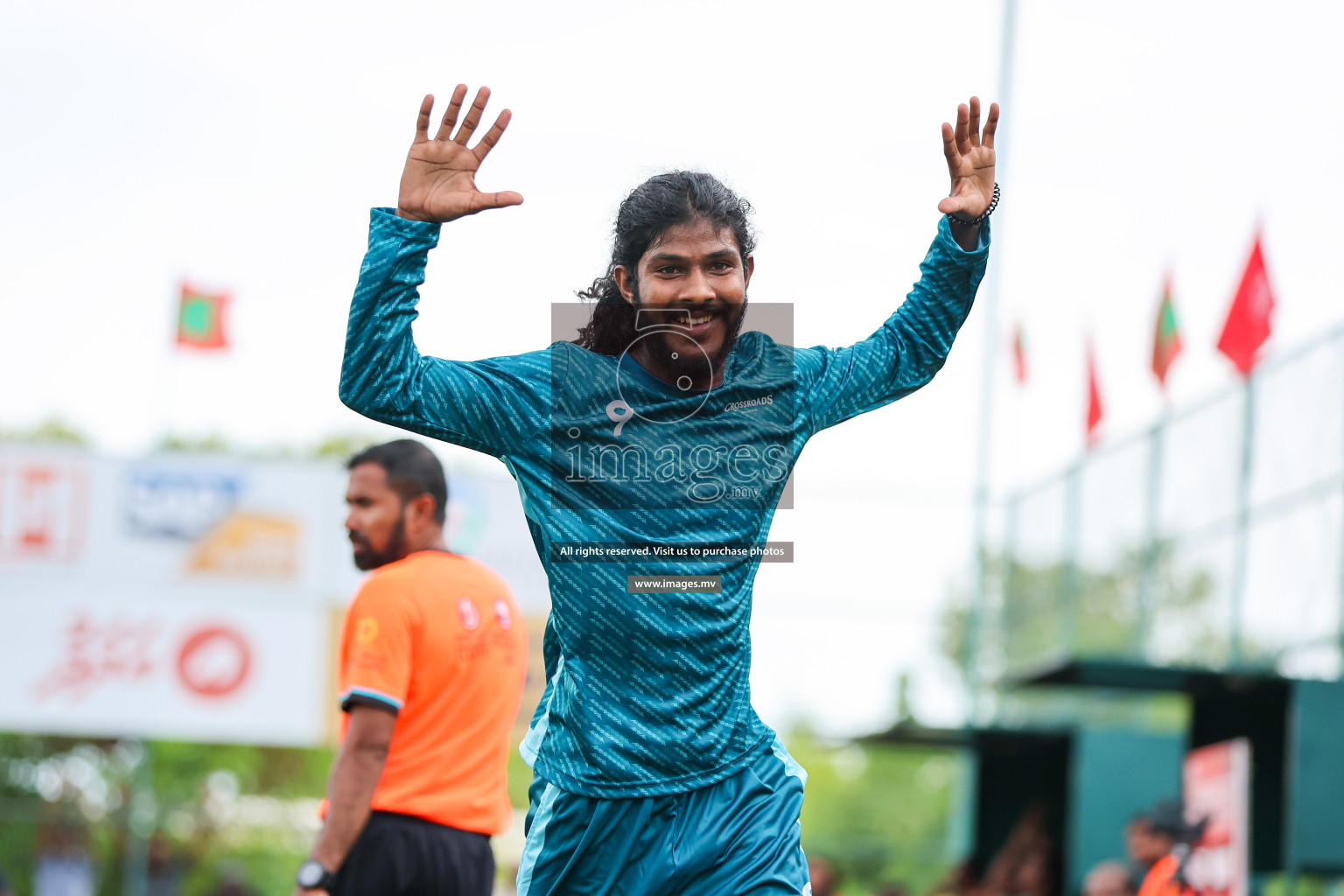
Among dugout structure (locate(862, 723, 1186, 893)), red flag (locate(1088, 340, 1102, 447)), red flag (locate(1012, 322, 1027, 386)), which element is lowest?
Answer: dugout structure (locate(862, 723, 1186, 893))

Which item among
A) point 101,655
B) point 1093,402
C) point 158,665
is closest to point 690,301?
point 1093,402

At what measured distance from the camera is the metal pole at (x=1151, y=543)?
39.8 ft

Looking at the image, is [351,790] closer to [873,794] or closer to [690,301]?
[690,301]

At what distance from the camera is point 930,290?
11.0ft

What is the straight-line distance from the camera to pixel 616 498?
2.98 m

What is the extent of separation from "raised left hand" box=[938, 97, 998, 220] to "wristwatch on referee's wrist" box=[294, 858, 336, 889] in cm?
254

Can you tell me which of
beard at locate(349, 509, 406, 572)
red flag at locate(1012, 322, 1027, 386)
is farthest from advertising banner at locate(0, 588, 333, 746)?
beard at locate(349, 509, 406, 572)

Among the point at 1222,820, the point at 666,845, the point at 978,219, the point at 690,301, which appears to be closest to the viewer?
the point at 666,845

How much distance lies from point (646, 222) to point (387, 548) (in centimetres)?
223

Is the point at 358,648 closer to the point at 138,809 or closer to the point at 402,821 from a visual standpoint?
the point at 402,821

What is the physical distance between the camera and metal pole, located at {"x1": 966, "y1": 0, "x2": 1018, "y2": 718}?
17.4 m

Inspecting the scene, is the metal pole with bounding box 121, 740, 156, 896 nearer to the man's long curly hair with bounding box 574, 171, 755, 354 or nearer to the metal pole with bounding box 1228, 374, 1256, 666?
the metal pole with bounding box 1228, 374, 1256, 666

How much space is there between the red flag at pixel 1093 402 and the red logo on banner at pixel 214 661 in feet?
32.8

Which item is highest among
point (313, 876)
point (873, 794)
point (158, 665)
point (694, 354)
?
point (694, 354)
